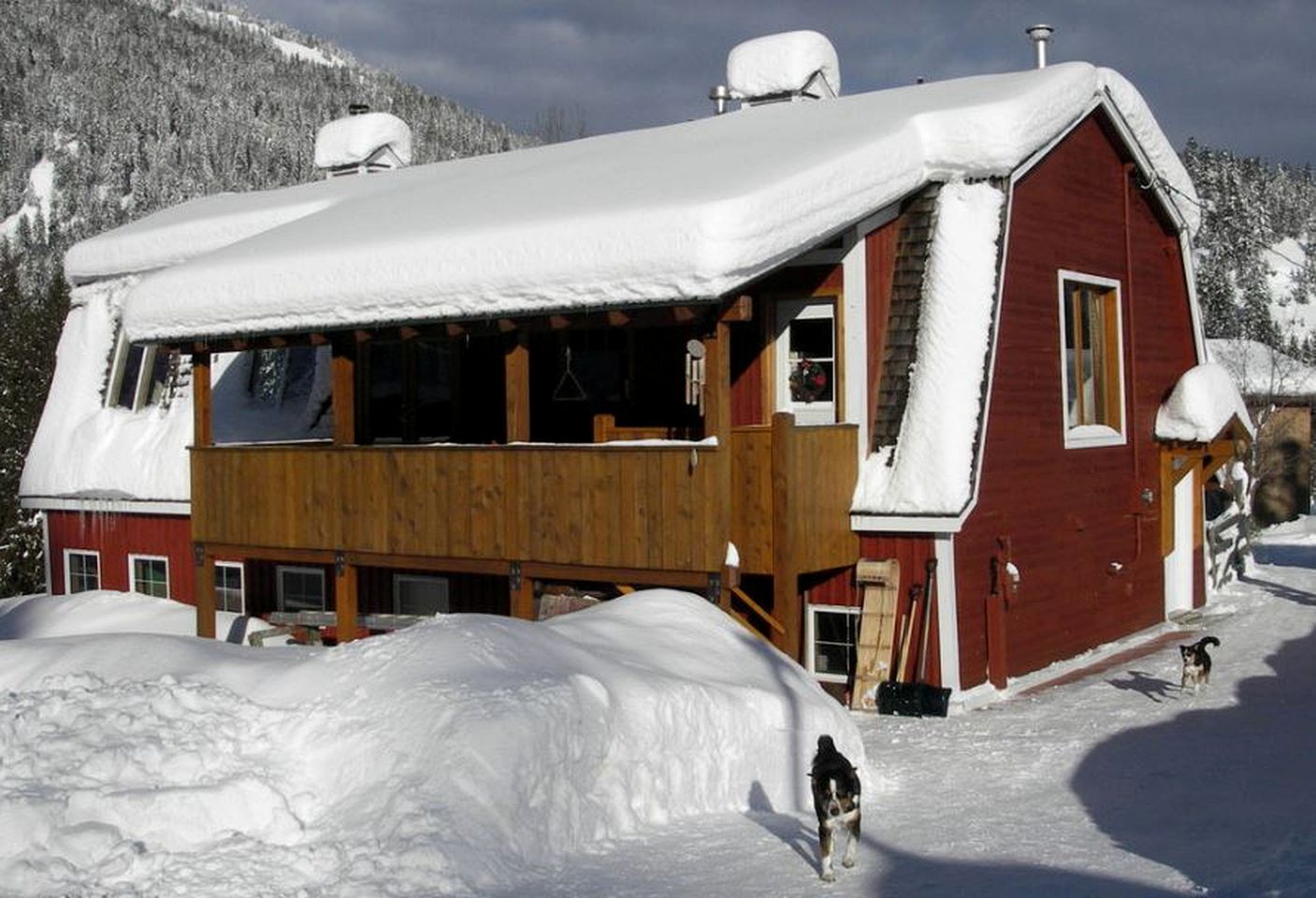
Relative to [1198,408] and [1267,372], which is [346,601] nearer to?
[1198,408]

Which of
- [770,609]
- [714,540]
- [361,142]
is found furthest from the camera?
[361,142]

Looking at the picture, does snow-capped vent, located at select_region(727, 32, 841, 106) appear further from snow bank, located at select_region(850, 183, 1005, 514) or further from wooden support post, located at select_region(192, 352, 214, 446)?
wooden support post, located at select_region(192, 352, 214, 446)

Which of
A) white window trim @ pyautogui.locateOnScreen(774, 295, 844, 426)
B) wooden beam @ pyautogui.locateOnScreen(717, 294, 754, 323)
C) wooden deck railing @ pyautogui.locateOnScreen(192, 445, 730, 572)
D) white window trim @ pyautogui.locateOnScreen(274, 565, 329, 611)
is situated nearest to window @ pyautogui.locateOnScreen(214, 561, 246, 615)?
white window trim @ pyautogui.locateOnScreen(274, 565, 329, 611)

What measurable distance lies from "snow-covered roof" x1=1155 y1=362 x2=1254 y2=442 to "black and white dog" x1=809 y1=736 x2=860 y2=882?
416 inches

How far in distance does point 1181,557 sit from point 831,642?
6.38 m

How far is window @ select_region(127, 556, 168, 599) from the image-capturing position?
20.3 m

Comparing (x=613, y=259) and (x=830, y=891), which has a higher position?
(x=613, y=259)

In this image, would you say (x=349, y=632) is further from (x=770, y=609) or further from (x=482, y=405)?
(x=770, y=609)

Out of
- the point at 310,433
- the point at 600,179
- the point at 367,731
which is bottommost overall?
the point at 367,731

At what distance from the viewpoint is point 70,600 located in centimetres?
1898

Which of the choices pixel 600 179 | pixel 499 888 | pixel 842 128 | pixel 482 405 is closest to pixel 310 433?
pixel 482 405

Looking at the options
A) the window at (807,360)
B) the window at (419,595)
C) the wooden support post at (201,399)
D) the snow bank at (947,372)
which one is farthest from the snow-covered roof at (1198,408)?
the wooden support post at (201,399)

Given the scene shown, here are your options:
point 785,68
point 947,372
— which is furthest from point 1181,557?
point 785,68

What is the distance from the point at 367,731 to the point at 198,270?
8.72 metres
